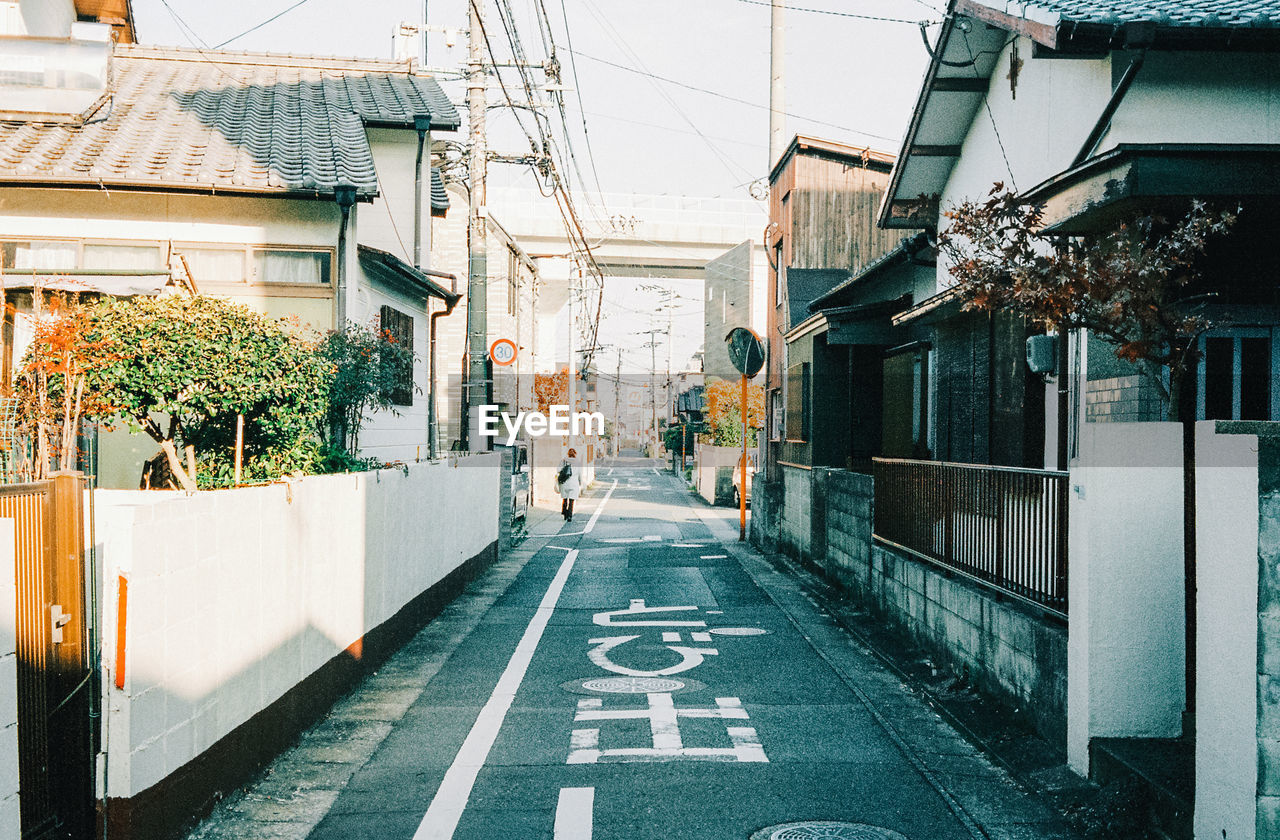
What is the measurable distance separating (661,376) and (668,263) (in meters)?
87.4

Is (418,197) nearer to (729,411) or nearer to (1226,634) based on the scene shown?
(1226,634)

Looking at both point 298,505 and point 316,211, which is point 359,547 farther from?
point 316,211

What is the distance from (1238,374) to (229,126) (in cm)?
1297

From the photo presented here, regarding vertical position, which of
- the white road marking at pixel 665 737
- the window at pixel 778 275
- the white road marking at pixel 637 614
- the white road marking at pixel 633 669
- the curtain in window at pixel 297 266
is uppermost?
the window at pixel 778 275

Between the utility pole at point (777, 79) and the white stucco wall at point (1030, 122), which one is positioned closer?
the white stucco wall at point (1030, 122)

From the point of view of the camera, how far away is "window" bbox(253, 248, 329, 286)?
44.6 ft

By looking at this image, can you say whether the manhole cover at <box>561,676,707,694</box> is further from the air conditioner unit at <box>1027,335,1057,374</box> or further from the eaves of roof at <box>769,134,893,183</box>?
the eaves of roof at <box>769,134,893,183</box>

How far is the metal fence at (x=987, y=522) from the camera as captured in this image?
7176 mm

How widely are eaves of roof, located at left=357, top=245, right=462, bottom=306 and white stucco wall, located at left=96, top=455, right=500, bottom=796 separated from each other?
17.1ft

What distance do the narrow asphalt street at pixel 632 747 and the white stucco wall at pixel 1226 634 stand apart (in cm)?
105

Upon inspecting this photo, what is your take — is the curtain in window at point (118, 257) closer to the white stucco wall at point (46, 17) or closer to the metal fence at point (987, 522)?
the white stucco wall at point (46, 17)

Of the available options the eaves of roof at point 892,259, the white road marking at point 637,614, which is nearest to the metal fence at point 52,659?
the white road marking at point 637,614

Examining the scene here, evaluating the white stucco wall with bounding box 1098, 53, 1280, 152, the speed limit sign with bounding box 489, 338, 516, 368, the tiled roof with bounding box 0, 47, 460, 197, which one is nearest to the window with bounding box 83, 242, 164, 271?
the tiled roof with bounding box 0, 47, 460, 197

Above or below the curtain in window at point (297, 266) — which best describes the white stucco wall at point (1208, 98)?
above
